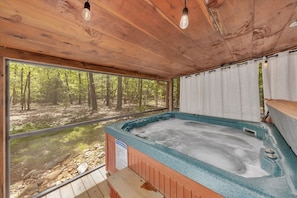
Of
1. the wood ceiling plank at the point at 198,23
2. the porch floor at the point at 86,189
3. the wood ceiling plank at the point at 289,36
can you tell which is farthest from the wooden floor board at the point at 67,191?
the wood ceiling plank at the point at 289,36

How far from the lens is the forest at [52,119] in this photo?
174 centimetres

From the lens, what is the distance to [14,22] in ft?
3.00

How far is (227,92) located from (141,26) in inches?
97.1

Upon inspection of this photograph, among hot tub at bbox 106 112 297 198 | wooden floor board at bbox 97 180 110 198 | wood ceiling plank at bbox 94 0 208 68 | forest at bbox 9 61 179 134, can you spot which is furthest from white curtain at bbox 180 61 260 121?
wooden floor board at bbox 97 180 110 198

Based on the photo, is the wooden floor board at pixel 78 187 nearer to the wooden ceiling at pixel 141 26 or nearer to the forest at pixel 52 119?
the forest at pixel 52 119

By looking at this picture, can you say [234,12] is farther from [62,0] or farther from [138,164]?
[138,164]

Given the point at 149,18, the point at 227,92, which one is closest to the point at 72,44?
the point at 149,18

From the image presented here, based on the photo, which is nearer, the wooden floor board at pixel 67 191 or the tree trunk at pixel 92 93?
the wooden floor board at pixel 67 191

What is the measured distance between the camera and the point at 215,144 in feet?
5.43

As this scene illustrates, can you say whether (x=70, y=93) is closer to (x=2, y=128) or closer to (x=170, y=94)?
(x=2, y=128)

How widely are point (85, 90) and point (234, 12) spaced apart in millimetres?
3263

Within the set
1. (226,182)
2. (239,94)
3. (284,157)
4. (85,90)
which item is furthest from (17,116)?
(239,94)

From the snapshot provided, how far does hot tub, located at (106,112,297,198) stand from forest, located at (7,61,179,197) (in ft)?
3.81

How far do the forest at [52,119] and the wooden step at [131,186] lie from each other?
1.18 metres
